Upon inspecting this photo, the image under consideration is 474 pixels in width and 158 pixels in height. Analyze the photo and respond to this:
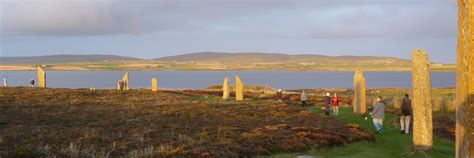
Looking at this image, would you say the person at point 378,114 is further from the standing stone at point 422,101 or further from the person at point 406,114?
the standing stone at point 422,101

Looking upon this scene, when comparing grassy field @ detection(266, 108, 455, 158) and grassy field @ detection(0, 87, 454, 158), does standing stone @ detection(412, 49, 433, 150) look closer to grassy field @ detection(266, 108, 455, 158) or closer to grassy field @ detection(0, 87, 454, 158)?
grassy field @ detection(266, 108, 455, 158)

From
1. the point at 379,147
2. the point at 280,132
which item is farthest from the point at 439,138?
the point at 280,132

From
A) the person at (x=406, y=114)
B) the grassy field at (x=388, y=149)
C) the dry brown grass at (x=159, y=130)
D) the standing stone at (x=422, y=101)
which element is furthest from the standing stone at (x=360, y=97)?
the standing stone at (x=422, y=101)

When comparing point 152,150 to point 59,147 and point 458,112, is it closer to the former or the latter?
point 59,147

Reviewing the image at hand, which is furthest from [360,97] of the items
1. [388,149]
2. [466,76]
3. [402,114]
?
[466,76]

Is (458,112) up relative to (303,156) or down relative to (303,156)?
up

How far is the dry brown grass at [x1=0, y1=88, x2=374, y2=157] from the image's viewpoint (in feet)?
62.2

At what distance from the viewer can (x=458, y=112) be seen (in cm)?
1326

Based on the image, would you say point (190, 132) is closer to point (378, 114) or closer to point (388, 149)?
point (388, 149)

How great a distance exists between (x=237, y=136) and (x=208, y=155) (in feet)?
15.6

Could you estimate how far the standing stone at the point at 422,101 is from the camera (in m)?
22.3

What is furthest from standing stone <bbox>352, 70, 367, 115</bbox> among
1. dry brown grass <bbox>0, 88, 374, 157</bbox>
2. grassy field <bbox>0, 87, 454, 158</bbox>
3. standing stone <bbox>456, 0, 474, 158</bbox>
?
standing stone <bbox>456, 0, 474, 158</bbox>

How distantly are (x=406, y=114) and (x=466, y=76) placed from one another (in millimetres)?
15658

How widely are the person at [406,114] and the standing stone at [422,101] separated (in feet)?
17.6
